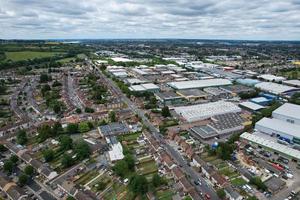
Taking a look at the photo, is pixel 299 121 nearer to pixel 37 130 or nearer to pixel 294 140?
pixel 294 140

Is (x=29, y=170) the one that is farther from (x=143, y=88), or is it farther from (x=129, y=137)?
(x=143, y=88)

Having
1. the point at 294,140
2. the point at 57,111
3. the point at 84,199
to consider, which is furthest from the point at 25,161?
the point at 294,140

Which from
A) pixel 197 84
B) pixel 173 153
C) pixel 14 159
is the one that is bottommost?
pixel 173 153

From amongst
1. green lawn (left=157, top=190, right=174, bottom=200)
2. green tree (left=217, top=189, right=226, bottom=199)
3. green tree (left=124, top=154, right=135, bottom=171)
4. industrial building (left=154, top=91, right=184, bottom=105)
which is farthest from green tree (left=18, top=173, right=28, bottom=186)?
industrial building (left=154, top=91, right=184, bottom=105)

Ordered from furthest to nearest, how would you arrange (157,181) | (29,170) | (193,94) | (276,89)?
(276,89)
(193,94)
(29,170)
(157,181)

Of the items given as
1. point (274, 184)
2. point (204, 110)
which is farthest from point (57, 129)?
point (274, 184)

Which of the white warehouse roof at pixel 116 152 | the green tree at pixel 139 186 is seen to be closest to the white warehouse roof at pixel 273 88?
the white warehouse roof at pixel 116 152
